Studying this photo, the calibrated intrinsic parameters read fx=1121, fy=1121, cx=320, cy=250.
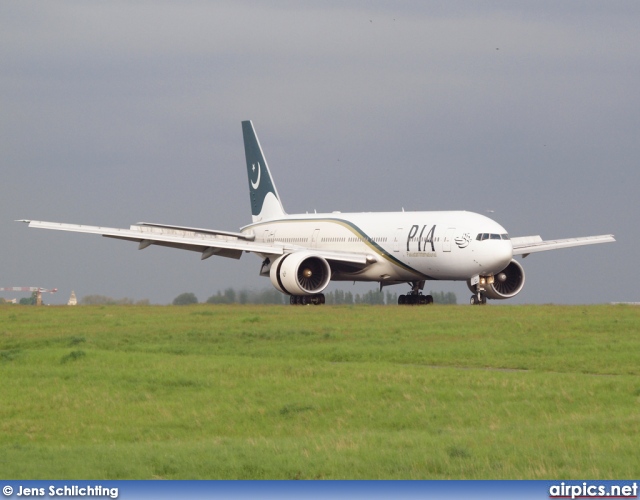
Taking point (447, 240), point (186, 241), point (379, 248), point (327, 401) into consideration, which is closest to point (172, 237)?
point (186, 241)

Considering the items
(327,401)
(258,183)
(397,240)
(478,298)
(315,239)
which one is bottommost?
(327,401)

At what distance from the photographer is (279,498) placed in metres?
12.5

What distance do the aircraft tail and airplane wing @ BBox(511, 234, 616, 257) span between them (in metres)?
14.2

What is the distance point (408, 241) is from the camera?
156 ft

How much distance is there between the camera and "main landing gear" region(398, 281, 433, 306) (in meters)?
51.1

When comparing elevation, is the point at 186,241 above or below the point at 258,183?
below

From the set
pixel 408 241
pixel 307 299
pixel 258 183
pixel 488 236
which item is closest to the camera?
pixel 488 236

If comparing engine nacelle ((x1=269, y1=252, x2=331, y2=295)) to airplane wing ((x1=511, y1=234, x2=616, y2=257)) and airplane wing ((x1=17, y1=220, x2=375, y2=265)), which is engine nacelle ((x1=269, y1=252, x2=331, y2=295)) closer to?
airplane wing ((x1=17, y1=220, x2=375, y2=265))

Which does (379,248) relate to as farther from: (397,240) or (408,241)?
(408,241)

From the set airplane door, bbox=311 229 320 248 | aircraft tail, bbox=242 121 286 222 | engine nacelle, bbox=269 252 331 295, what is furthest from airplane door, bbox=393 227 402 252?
aircraft tail, bbox=242 121 286 222

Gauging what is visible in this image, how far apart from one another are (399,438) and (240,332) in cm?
1459

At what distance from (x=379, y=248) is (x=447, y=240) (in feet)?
14.9

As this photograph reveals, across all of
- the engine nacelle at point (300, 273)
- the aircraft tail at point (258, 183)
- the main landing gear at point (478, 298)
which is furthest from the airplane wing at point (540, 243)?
the aircraft tail at point (258, 183)

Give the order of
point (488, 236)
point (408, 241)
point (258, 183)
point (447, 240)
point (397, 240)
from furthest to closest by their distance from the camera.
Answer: point (258, 183) → point (397, 240) → point (408, 241) → point (447, 240) → point (488, 236)
